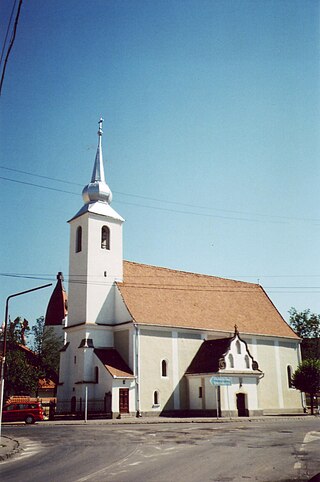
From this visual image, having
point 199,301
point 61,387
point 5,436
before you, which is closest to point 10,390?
point 61,387

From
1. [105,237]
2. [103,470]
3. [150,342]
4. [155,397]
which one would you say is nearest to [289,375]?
[155,397]

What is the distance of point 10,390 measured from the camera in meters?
57.5

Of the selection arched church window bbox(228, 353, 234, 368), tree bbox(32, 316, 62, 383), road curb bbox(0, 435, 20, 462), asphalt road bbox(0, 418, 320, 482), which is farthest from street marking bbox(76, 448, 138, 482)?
tree bbox(32, 316, 62, 383)

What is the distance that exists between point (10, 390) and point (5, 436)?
36861 mm

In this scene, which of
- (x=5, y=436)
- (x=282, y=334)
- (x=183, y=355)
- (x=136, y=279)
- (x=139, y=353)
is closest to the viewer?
(x=5, y=436)

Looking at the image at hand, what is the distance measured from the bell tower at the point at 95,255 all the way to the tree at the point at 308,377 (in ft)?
62.6

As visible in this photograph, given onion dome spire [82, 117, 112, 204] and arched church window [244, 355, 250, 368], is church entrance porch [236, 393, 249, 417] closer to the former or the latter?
arched church window [244, 355, 250, 368]

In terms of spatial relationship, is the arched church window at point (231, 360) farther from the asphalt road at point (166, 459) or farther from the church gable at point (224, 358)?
the asphalt road at point (166, 459)

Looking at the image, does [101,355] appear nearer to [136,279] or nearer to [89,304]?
[89,304]

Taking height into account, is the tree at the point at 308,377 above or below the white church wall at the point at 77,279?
below

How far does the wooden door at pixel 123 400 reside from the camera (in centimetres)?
3925

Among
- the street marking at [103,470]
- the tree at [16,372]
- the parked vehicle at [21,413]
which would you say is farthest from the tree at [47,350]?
the street marking at [103,470]

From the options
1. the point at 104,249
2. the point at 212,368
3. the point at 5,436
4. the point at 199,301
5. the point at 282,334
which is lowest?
the point at 5,436

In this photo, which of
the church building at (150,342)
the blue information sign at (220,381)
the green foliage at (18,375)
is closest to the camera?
the blue information sign at (220,381)
